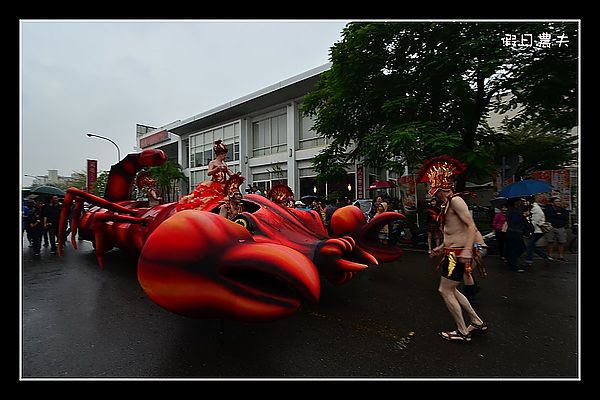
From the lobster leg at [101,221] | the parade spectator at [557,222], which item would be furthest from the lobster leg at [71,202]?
the parade spectator at [557,222]

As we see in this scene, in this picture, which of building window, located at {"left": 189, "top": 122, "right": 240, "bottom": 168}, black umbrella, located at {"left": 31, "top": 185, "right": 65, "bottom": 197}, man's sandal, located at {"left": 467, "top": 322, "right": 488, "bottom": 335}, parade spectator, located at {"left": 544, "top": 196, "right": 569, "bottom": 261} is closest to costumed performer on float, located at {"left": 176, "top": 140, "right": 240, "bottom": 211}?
man's sandal, located at {"left": 467, "top": 322, "right": 488, "bottom": 335}

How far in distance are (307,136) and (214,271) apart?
63.3 feet

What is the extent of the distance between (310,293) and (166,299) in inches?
43.1

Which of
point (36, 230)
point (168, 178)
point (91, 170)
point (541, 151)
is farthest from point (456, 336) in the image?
point (168, 178)

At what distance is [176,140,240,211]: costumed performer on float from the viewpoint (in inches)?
167

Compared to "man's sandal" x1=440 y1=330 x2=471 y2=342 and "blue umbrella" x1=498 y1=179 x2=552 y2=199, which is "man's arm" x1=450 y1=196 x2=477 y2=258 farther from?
"blue umbrella" x1=498 y1=179 x2=552 y2=199

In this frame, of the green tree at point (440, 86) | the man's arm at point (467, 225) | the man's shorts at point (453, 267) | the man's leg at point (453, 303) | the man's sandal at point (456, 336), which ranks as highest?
the green tree at point (440, 86)

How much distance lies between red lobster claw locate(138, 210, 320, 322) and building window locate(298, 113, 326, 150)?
1819cm

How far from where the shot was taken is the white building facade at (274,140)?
64.4ft

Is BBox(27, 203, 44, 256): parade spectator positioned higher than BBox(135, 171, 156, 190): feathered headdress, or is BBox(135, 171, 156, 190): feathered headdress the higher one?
BBox(135, 171, 156, 190): feathered headdress

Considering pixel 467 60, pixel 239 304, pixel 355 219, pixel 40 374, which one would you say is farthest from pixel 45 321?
pixel 467 60

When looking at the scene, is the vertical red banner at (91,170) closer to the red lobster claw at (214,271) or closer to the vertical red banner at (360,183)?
the vertical red banner at (360,183)

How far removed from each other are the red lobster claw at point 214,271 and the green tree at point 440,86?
7.05 metres

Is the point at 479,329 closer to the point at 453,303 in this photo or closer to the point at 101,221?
the point at 453,303
